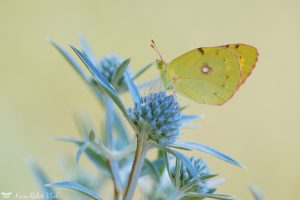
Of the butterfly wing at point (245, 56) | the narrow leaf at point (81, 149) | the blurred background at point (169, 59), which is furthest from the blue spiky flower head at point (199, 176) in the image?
the blurred background at point (169, 59)

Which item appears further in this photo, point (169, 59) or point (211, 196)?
point (169, 59)

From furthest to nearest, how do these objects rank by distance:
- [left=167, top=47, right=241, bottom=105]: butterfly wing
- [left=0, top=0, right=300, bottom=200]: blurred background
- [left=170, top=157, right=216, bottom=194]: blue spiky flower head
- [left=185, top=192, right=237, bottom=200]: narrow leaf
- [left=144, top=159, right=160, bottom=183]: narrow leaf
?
[left=0, top=0, right=300, bottom=200]: blurred background
[left=167, top=47, right=241, bottom=105]: butterfly wing
[left=144, top=159, right=160, bottom=183]: narrow leaf
[left=170, top=157, right=216, bottom=194]: blue spiky flower head
[left=185, top=192, right=237, bottom=200]: narrow leaf

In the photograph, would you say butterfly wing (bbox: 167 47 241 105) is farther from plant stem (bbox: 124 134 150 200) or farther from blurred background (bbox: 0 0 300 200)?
blurred background (bbox: 0 0 300 200)

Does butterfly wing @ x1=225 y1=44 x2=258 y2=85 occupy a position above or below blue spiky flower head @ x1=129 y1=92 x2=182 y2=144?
above

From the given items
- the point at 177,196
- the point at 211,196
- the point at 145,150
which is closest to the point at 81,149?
the point at 145,150

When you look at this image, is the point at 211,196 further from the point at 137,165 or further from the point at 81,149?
the point at 81,149

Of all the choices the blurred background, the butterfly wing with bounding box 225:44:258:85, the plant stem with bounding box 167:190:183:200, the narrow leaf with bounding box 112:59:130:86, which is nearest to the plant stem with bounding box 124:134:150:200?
the plant stem with bounding box 167:190:183:200

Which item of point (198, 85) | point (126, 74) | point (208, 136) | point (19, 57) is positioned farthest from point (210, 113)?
point (126, 74)

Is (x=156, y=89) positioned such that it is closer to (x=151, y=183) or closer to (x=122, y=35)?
(x=151, y=183)
